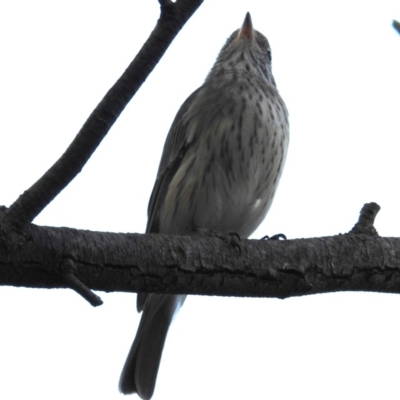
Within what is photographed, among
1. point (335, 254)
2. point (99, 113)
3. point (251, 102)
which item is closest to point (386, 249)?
point (335, 254)

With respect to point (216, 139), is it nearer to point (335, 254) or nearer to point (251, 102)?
point (251, 102)

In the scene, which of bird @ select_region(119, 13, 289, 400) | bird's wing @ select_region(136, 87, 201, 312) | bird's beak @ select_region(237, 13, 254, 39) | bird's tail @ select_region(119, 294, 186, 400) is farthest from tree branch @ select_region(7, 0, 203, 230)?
bird's beak @ select_region(237, 13, 254, 39)

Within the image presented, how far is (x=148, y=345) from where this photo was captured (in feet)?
16.5

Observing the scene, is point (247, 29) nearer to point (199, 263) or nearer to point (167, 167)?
point (167, 167)

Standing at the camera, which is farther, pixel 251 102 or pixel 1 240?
pixel 251 102

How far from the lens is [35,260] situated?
2.90 meters

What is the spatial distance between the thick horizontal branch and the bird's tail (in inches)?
66.9

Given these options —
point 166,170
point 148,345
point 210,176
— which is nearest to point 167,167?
point 166,170

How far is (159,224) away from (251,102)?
3.09 feet

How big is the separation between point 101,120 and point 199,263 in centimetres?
75

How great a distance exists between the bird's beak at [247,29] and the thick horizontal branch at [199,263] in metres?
3.05

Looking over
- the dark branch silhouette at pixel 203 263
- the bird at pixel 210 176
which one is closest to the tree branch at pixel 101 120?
the dark branch silhouette at pixel 203 263

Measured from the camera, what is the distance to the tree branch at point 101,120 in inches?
111

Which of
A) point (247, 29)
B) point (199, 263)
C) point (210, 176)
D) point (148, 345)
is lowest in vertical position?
point (199, 263)
